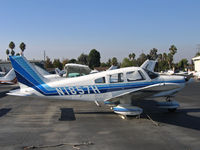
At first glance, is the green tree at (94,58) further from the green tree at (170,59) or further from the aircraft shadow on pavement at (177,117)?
the aircraft shadow on pavement at (177,117)

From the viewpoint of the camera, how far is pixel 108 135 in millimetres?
6016

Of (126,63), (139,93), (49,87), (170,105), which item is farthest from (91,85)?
(126,63)

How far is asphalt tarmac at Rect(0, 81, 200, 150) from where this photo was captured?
519 centimetres

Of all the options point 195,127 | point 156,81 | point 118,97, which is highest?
point 156,81

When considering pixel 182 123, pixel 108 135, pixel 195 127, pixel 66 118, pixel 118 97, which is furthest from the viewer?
pixel 66 118

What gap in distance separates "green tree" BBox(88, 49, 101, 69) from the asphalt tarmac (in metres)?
90.2

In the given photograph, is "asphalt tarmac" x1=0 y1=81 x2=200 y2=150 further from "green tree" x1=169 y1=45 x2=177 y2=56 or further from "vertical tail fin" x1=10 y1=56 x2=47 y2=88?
"green tree" x1=169 y1=45 x2=177 y2=56

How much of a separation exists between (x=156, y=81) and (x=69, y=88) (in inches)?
156

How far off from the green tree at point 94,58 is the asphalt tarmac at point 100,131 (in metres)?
90.2

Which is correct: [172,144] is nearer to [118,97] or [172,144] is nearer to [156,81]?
[118,97]

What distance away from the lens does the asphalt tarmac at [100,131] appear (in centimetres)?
519

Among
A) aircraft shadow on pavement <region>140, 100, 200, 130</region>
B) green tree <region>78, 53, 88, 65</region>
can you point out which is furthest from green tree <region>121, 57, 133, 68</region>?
aircraft shadow on pavement <region>140, 100, 200, 130</region>

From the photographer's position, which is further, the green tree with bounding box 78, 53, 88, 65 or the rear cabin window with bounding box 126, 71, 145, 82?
the green tree with bounding box 78, 53, 88, 65

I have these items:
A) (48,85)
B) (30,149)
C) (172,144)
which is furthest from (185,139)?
(48,85)
